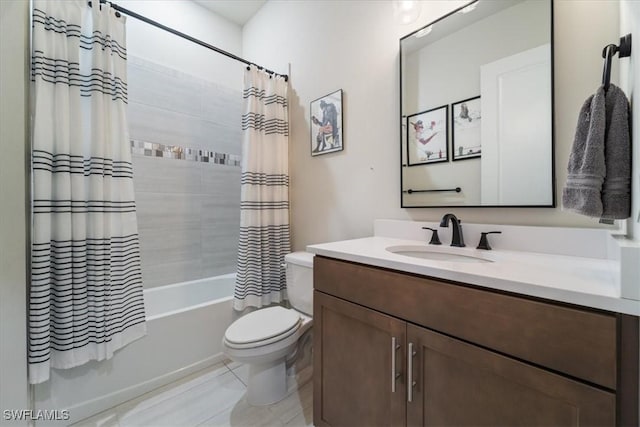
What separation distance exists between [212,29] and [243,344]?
2.68 metres

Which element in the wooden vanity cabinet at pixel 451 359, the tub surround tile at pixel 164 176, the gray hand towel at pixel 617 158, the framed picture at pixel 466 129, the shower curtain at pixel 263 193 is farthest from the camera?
the tub surround tile at pixel 164 176

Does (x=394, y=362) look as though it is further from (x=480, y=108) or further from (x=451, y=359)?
(x=480, y=108)

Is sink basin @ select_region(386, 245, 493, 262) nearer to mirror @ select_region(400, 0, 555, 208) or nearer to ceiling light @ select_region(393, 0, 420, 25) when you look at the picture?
mirror @ select_region(400, 0, 555, 208)

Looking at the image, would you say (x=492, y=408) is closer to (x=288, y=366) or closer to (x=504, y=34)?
(x=288, y=366)

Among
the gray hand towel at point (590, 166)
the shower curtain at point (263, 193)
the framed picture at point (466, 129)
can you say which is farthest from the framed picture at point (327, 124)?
the gray hand towel at point (590, 166)

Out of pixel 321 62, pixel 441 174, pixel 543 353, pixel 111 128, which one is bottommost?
pixel 543 353

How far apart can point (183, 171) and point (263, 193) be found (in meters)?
0.81

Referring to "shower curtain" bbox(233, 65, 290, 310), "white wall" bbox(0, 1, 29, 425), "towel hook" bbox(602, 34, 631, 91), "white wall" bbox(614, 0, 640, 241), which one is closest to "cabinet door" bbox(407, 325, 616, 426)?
"white wall" bbox(614, 0, 640, 241)

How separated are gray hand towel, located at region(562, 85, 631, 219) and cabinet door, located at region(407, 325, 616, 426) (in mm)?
454

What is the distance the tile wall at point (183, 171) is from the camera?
2.01 metres

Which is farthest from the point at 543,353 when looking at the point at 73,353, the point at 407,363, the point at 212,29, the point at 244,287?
the point at 212,29

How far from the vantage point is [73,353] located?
1230 mm

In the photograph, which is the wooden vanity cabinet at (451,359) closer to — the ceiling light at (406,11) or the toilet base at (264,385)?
the toilet base at (264,385)

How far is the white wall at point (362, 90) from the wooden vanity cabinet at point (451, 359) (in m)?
0.59
